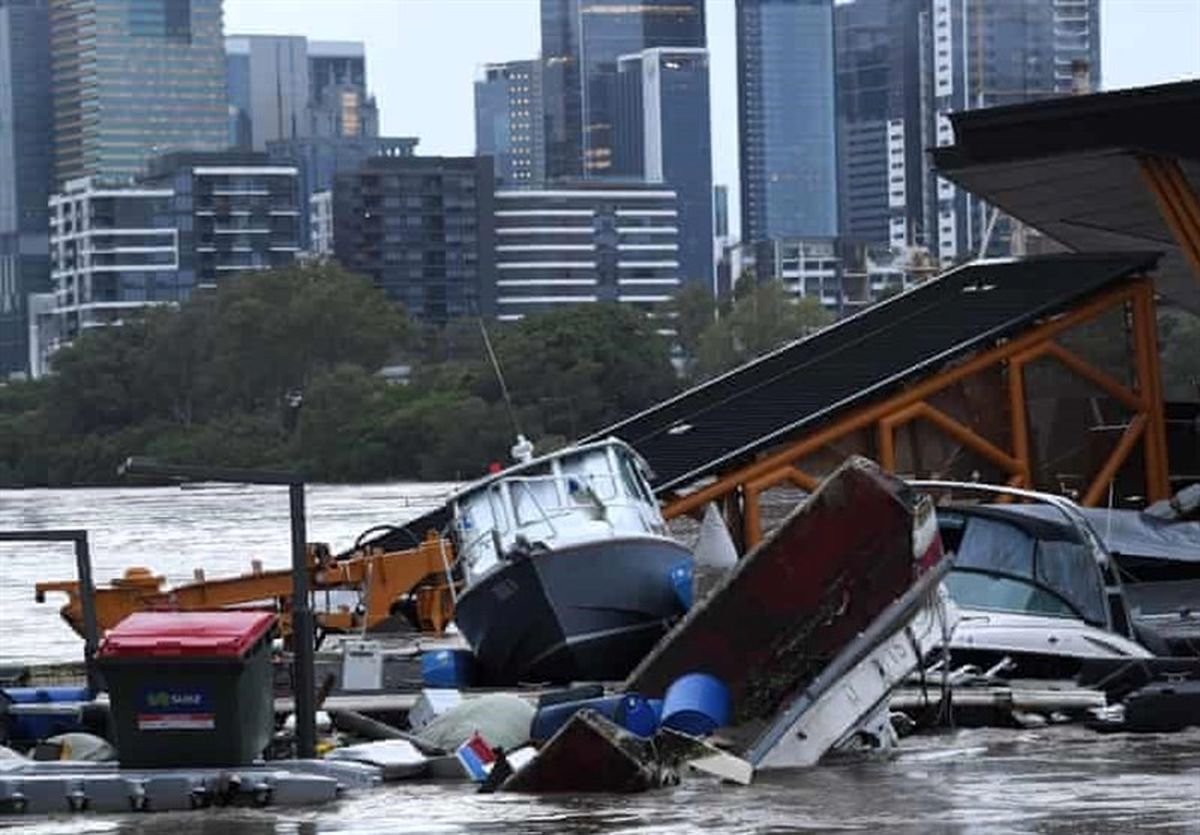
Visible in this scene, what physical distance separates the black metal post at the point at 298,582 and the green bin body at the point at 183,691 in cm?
28

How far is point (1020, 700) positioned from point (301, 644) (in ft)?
20.4

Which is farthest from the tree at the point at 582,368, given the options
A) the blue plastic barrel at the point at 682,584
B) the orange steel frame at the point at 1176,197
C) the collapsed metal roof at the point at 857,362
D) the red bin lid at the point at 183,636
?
the red bin lid at the point at 183,636

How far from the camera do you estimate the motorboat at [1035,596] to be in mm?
27344

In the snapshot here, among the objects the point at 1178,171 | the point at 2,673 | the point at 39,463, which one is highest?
the point at 1178,171

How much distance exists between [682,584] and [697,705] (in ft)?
22.3

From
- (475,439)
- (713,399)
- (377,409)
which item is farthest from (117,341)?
(713,399)

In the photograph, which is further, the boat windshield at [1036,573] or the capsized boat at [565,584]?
the capsized boat at [565,584]

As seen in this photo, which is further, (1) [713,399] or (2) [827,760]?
(1) [713,399]

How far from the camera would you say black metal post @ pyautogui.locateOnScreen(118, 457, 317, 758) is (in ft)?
68.7

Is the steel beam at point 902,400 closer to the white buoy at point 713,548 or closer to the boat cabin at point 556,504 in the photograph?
the boat cabin at point 556,504

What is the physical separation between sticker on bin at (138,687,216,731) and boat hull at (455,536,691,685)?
28.7 ft

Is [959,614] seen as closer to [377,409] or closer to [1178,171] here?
[1178,171]

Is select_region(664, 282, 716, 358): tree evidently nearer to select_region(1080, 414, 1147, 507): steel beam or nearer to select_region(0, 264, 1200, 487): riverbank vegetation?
select_region(0, 264, 1200, 487): riverbank vegetation

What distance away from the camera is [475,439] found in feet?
445
